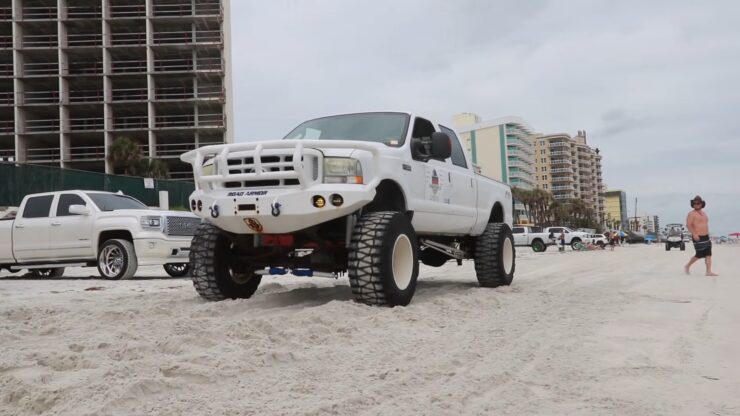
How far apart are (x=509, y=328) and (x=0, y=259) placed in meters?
10.8

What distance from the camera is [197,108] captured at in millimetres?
60156

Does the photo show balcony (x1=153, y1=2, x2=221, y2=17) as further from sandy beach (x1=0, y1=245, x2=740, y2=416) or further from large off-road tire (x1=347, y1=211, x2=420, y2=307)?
large off-road tire (x1=347, y1=211, x2=420, y2=307)

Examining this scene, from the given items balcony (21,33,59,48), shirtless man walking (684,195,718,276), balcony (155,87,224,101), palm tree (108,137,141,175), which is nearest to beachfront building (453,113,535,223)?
balcony (155,87,224,101)

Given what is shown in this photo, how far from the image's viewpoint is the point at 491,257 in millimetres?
7910

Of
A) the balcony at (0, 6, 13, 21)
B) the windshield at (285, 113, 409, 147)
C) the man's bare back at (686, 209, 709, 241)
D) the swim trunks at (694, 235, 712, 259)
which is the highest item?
the balcony at (0, 6, 13, 21)

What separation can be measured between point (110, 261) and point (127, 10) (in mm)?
57933

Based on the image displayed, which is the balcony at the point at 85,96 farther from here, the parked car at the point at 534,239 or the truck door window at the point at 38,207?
the truck door window at the point at 38,207

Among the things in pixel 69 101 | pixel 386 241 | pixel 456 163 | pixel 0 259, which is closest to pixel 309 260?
pixel 386 241

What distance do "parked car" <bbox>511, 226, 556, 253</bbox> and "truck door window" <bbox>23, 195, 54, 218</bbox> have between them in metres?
29.9

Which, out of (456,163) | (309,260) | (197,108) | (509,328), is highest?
(197,108)

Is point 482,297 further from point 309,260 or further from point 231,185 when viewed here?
point 231,185

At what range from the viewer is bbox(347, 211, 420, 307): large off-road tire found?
17.1 feet

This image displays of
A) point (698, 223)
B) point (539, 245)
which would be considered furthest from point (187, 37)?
point (698, 223)

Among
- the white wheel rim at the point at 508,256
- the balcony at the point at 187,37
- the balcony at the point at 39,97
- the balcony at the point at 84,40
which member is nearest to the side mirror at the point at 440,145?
the white wheel rim at the point at 508,256
